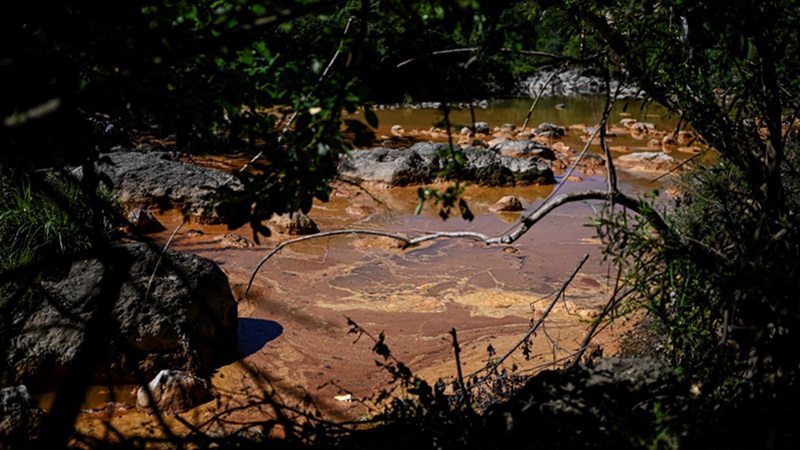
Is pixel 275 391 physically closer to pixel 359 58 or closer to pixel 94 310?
pixel 94 310

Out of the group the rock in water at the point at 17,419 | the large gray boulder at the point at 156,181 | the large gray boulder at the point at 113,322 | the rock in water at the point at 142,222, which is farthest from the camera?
the large gray boulder at the point at 156,181

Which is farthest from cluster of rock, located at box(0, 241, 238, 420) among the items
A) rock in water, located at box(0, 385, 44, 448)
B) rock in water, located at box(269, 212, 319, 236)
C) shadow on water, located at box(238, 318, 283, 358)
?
rock in water, located at box(269, 212, 319, 236)

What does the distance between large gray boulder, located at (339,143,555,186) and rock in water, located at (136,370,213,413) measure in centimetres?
784

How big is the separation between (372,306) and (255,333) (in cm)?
115

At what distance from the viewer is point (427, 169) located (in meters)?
12.1

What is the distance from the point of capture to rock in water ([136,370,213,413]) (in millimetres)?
3959

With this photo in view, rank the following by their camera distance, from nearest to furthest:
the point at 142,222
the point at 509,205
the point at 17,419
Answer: the point at 17,419 < the point at 142,222 < the point at 509,205

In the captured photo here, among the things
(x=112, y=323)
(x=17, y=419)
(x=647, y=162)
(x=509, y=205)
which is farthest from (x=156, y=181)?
(x=647, y=162)

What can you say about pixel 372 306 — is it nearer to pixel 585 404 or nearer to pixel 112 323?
pixel 112 323

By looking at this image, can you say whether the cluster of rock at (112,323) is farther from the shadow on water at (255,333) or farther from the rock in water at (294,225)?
the rock in water at (294,225)

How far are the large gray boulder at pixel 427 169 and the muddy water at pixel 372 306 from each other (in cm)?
232

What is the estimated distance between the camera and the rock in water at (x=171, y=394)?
3.96 meters

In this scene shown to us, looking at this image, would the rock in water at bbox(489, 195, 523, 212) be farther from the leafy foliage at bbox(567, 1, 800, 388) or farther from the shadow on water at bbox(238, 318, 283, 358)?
the leafy foliage at bbox(567, 1, 800, 388)

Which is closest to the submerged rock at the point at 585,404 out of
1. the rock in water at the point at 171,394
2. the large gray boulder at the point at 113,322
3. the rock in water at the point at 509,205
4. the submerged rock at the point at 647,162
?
the rock in water at the point at 171,394
